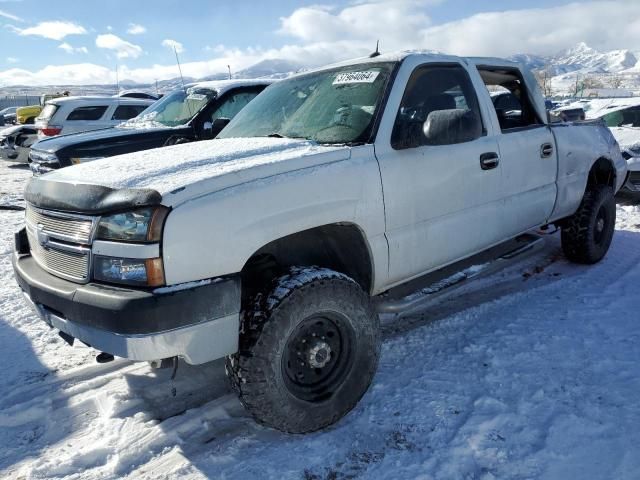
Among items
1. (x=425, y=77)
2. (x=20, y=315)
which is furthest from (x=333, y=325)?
(x=20, y=315)

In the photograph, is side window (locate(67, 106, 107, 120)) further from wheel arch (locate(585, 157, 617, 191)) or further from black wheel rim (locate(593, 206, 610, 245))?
black wheel rim (locate(593, 206, 610, 245))

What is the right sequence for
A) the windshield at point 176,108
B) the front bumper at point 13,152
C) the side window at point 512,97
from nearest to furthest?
1. the side window at point 512,97
2. the windshield at point 176,108
3. the front bumper at point 13,152

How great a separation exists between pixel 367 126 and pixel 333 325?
1140mm

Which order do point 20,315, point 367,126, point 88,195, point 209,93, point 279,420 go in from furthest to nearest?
1. point 209,93
2. point 20,315
3. point 367,126
4. point 279,420
5. point 88,195

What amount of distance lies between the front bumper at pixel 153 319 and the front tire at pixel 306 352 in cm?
14

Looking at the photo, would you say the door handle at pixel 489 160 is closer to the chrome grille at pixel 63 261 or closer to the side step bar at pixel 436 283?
the side step bar at pixel 436 283

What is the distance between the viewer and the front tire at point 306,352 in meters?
2.38

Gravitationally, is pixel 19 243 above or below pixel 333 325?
above

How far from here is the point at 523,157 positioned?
3.85 meters

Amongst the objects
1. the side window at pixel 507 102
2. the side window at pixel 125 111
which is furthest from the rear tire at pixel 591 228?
the side window at pixel 125 111

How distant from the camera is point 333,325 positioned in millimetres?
2693

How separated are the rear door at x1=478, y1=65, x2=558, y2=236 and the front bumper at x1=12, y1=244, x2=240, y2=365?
2.34 meters

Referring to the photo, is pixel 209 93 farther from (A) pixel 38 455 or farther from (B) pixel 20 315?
(A) pixel 38 455

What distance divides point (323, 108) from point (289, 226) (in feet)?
3.76
